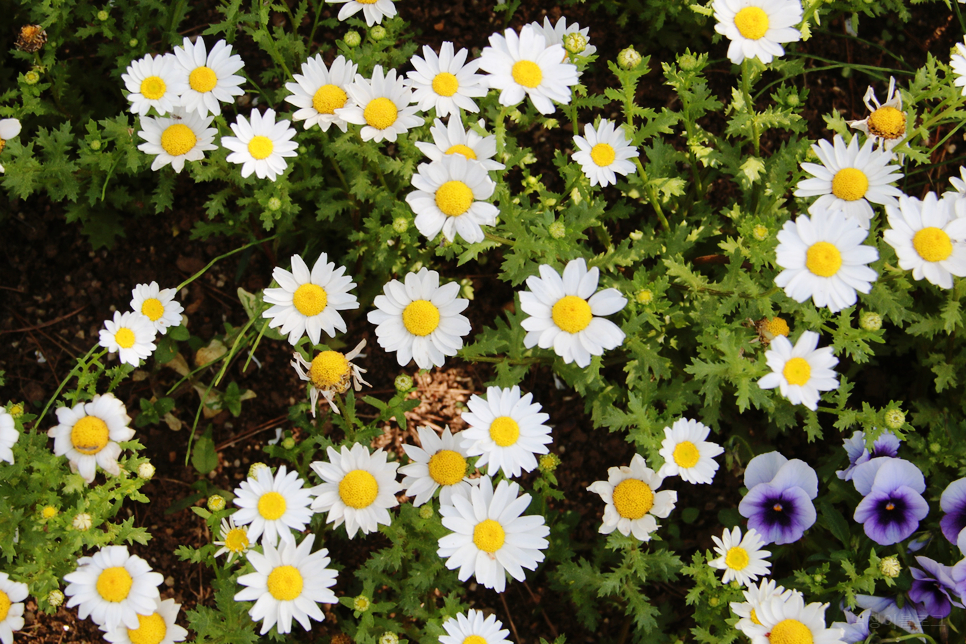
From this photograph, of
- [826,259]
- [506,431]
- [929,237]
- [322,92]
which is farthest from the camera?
[322,92]

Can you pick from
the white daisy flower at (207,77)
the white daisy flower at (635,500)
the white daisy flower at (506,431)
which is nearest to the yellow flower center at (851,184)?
the white daisy flower at (635,500)

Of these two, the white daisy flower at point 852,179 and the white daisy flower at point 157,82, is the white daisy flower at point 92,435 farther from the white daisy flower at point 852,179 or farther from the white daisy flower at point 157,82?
the white daisy flower at point 852,179

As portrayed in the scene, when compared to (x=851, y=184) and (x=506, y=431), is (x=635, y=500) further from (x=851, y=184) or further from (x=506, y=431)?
(x=851, y=184)

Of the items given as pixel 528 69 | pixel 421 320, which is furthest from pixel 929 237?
pixel 421 320

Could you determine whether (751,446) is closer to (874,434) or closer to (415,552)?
(874,434)

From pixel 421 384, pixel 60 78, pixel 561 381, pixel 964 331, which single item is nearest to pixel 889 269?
pixel 964 331

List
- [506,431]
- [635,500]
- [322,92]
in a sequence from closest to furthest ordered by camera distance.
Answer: [506,431] < [635,500] < [322,92]

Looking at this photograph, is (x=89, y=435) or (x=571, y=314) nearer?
(x=571, y=314)
